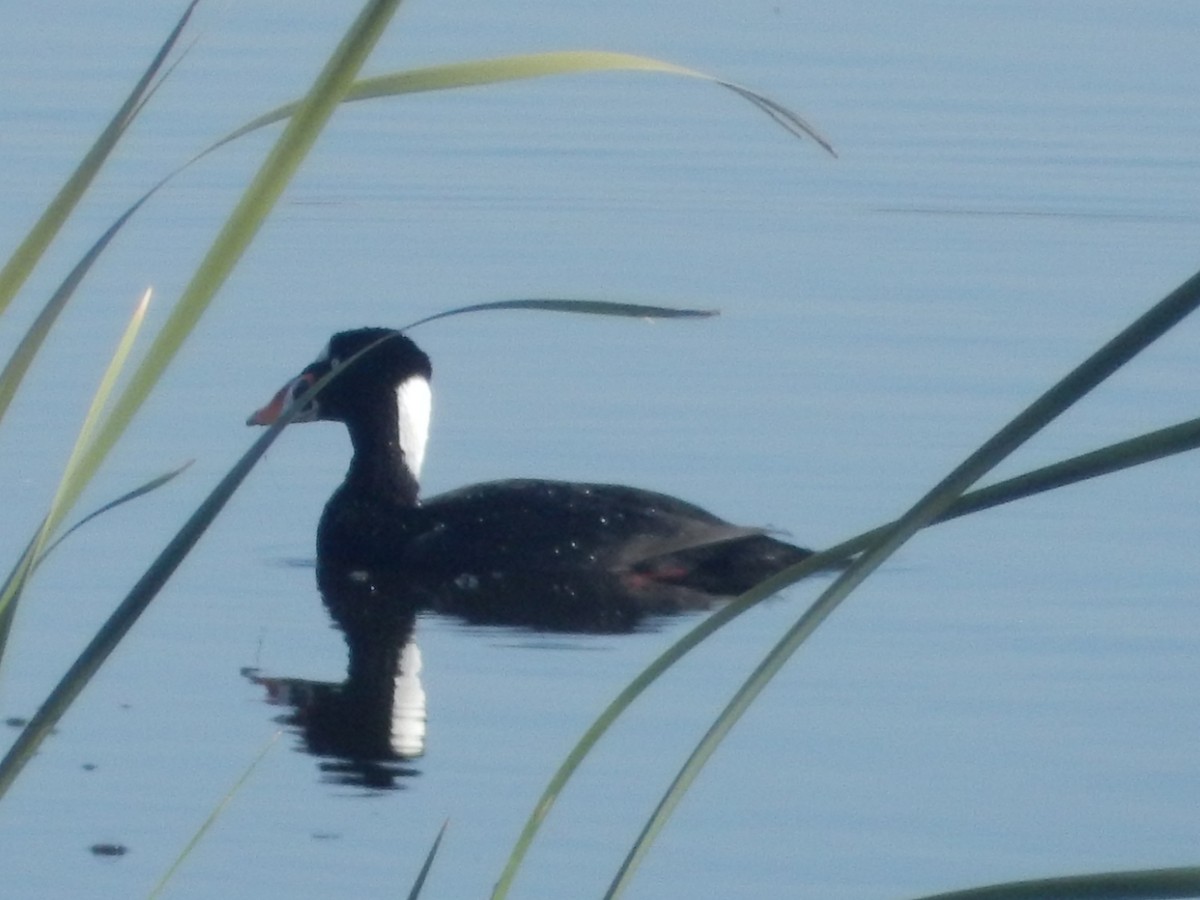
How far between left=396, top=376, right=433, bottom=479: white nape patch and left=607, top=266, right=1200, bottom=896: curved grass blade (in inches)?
284

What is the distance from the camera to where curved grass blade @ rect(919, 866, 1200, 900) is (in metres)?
1.91

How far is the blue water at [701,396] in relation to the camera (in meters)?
5.77

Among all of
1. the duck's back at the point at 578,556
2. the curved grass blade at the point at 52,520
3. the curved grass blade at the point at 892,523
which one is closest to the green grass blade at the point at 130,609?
the curved grass blade at the point at 52,520

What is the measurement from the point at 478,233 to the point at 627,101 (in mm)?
4254

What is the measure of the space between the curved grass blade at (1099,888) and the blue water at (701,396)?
1120mm

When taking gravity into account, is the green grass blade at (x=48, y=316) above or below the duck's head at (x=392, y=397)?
below

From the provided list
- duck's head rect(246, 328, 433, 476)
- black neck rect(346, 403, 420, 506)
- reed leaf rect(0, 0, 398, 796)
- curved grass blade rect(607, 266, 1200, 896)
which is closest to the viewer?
curved grass blade rect(607, 266, 1200, 896)

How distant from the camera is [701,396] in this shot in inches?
404

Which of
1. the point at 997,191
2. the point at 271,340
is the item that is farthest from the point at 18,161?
the point at 997,191

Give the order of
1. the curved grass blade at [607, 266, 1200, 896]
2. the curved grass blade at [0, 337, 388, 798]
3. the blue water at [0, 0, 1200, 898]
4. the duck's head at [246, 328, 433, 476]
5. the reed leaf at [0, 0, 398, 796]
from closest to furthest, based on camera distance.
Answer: the curved grass blade at [607, 266, 1200, 896], the reed leaf at [0, 0, 398, 796], the curved grass blade at [0, 337, 388, 798], the blue water at [0, 0, 1200, 898], the duck's head at [246, 328, 433, 476]

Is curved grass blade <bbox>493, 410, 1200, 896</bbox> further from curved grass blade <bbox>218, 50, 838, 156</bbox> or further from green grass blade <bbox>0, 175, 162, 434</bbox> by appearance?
green grass blade <bbox>0, 175, 162, 434</bbox>

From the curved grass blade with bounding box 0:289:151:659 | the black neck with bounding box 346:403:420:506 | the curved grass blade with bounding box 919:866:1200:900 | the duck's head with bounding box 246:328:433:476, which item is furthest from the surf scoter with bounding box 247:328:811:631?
the curved grass blade with bounding box 919:866:1200:900

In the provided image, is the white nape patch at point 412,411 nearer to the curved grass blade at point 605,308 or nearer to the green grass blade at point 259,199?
the curved grass blade at point 605,308

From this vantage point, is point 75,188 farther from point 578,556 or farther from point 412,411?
point 412,411
